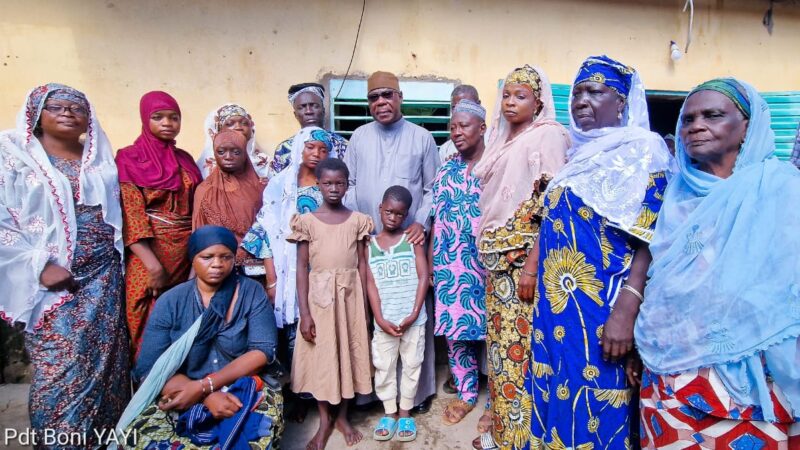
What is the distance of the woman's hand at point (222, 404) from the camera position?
225 cm

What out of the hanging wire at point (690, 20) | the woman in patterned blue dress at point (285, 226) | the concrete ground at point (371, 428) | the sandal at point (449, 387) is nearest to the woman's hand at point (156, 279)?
the woman in patterned blue dress at point (285, 226)

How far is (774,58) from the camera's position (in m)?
5.32

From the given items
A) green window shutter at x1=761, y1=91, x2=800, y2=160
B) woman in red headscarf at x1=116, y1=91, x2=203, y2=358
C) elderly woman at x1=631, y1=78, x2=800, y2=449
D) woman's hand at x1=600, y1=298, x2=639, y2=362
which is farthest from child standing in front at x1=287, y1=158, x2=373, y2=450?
green window shutter at x1=761, y1=91, x2=800, y2=160

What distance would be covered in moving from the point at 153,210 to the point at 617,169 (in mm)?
2644

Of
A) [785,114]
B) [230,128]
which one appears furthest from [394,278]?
[785,114]

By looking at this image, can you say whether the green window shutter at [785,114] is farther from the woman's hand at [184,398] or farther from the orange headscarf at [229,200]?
the woman's hand at [184,398]

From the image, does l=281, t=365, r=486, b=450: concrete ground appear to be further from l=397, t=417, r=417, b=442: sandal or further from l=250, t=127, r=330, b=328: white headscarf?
l=250, t=127, r=330, b=328: white headscarf

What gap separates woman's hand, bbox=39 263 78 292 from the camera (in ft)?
8.02

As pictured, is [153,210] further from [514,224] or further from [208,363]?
[514,224]

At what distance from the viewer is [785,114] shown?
5102 mm

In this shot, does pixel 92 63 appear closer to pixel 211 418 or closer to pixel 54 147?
pixel 54 147

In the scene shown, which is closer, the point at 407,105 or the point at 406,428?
the point at 406,428

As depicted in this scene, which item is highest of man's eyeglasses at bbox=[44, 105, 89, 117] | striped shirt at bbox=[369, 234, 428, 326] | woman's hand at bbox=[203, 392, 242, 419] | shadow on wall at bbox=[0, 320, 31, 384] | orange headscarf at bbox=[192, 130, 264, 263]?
man's eyeglasses at bbox=[44, 105, 89, 117]

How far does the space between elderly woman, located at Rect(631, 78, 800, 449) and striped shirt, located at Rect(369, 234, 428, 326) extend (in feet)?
4.82
